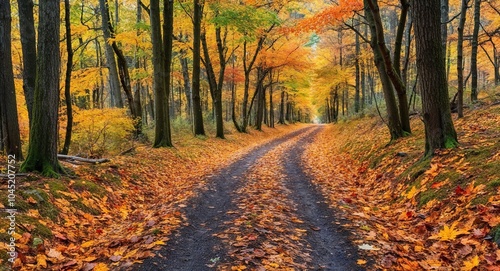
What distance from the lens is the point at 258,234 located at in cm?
492

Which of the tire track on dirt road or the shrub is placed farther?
the shrub

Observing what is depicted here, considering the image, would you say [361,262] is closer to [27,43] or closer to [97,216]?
[97,216]

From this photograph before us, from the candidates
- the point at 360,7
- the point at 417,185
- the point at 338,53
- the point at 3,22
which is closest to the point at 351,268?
the point at 417,185

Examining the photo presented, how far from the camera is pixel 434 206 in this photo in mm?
5613

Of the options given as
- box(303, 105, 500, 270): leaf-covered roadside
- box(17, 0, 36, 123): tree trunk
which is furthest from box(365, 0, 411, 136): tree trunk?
box(17, 0, 36, 123): tree trunk

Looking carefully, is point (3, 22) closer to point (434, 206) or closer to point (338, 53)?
point (434, 206)

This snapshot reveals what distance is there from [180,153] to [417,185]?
913 centimetres

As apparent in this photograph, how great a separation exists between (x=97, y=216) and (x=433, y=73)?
292 inches

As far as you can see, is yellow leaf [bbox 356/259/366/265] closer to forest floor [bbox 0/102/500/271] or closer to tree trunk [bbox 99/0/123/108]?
forest floor [bbox 0/102/500/271]

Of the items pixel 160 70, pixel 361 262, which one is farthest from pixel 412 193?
pixel 160 70

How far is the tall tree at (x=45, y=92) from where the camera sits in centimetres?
670

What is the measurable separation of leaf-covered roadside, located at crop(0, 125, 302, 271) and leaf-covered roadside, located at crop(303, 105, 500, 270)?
3150 mm

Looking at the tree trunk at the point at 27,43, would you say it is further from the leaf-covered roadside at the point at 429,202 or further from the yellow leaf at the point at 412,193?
the yellow leaf at the point at 412,193

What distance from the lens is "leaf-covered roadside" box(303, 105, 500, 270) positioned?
4.13 metres
